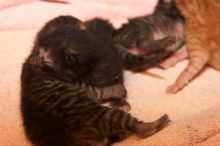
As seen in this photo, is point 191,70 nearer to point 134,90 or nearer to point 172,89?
point 172,89

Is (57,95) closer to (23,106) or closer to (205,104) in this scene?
(23,106)

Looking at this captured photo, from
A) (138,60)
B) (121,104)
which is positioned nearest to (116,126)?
(121,104)

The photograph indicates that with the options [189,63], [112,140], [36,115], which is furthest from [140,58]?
[36,115]

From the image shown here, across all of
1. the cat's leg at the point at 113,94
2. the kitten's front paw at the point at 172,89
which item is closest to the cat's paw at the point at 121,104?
the cat's leg at the point at 113,94

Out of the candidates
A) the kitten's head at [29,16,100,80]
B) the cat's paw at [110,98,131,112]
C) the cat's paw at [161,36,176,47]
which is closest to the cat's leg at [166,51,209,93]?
the cat's paw at [161,36,176,47]

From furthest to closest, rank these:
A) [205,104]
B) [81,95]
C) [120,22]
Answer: [120,22], [205,104], [81,95]

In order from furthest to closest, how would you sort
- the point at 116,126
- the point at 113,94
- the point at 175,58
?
the point at 175,58
the point at 113,94
the point at 116,126
